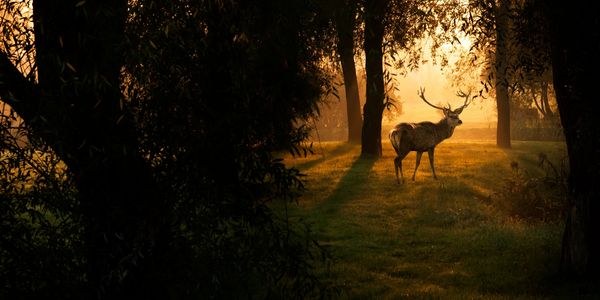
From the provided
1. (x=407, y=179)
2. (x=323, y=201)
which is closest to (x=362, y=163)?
(x=407, y=179)

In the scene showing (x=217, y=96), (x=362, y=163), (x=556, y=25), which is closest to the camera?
(x=217, y=96)

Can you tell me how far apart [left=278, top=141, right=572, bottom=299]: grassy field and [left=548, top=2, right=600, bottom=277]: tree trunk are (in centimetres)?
78

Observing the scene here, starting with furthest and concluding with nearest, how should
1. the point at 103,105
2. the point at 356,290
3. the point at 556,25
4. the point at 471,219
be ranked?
the point at 471,219, the point at 356,290, the point at 556,25, the point at 103,105

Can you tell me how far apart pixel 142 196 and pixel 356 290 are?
545 cm

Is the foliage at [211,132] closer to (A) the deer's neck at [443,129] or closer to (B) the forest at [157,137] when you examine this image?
(B) the forest at [157,137]

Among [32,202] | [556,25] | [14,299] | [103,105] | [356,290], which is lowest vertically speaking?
[356,290]

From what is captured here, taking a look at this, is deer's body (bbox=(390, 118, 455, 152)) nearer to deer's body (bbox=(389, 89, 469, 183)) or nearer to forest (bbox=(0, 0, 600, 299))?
deer's body (bbox=(389, 89, 469, 183))

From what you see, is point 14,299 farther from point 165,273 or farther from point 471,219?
point 471,219

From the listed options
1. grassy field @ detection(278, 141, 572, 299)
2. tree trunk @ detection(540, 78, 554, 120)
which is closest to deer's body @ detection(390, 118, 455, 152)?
grassy field @ detection(278, 141, 572, 299)

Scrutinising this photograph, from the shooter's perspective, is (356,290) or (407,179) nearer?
(356,290)

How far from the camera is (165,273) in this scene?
6590mm

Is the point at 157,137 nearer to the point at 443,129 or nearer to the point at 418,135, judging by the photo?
the point at 418,135

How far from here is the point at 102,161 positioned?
6.13 meters

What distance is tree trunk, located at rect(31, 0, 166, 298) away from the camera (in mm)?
6109
